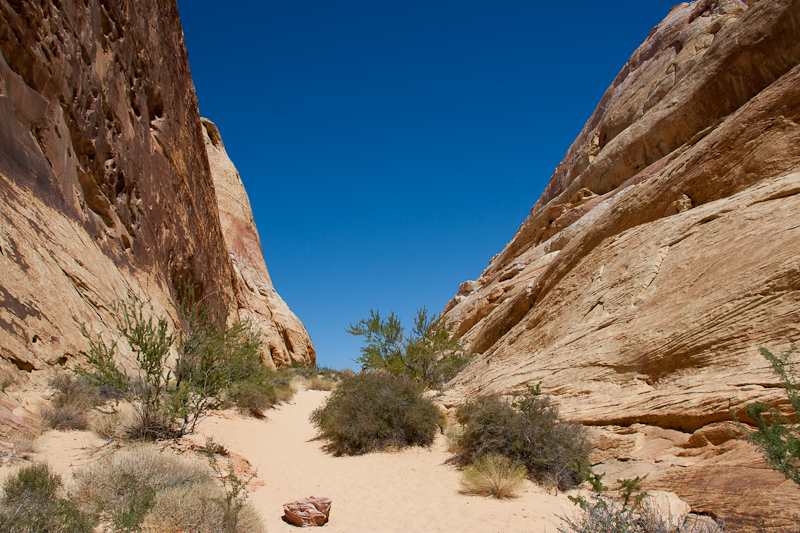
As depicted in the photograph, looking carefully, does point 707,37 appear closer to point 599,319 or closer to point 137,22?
point 599,319

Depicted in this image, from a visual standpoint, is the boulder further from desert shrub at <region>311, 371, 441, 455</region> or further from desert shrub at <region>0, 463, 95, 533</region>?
desert shrub at <region>311, 371, 441, 455</region>

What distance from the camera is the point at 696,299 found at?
7.41 metres

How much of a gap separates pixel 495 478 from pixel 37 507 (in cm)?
531

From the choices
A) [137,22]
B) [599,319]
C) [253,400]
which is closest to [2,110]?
[137,22]

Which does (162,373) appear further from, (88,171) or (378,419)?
(88,171)

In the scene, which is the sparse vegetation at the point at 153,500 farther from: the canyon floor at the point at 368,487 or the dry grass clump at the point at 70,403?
the dry grass clump at the point at 70,403

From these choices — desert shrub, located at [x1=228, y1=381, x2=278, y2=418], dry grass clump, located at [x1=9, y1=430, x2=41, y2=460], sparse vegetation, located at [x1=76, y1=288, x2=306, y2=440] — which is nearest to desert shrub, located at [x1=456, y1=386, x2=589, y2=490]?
sparse vegetation, located at [x1=76, y1=288, x2=306, y2=440]

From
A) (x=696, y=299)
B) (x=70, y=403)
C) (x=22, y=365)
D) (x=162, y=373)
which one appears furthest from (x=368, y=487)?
(x=696, y=299)

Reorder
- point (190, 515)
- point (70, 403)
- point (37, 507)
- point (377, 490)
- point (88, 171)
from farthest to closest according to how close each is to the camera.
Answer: point (88, 171)
point (377, 490)
point (70, 403)
point (190, 515)
point (37, 507)

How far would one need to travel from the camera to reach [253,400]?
13.0 m

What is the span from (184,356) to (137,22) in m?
13.3

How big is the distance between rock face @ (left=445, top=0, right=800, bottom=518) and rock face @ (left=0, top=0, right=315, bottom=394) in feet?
31.0

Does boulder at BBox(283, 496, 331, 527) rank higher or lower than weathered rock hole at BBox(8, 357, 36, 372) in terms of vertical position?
lower

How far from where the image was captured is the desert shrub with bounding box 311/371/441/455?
9602mm
